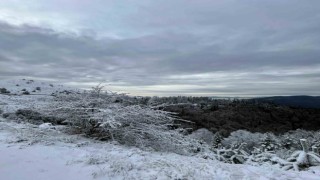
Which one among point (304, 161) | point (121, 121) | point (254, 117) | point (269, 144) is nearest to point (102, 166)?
point (121, 121)

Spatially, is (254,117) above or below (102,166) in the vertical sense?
below

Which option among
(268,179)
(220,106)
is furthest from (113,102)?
(220,106)

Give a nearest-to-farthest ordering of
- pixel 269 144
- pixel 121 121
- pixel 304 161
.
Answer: pixel 304 161 → pixel 121 121 → pixel 269 144

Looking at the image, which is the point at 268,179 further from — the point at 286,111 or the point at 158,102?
the point at 286,111

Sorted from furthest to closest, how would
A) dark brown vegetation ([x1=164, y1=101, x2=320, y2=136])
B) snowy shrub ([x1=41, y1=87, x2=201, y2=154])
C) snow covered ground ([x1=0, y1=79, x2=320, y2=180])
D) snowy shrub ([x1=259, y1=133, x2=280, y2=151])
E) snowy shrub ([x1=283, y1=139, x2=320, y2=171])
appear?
dark brown vegetation ([x1=164, y1=101, x2=320, y2=136])
snowy shrub ([x1=259, y1=133, x2=280, y2=151])
snowy shrub ([x1=41, y1=87, x2=201, y2=154])
snowy shrub ([x1=283, y1=139, x2=320, y2=171])
snow covered ground ([x1=0, y1=79, x2=320, y2=180])

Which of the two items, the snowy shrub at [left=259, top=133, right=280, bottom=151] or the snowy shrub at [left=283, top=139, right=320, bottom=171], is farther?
the snowy shrub at [left=259, top=133, right=280, bottom=151]

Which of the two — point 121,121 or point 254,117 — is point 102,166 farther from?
point 254,117

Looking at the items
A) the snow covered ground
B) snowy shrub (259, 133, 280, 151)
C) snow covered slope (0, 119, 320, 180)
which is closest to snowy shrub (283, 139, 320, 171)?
the snow covered ground

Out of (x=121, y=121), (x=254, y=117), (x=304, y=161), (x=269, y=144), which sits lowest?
(x=254, y=117)

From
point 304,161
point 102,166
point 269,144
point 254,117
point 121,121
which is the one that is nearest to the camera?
point 102,166

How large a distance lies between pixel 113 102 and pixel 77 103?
39.4 inches

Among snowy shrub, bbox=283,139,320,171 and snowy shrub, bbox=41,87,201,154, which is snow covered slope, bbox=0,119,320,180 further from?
snowy shrub, bbox=41,87,201,154

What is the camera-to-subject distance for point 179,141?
33.0ft

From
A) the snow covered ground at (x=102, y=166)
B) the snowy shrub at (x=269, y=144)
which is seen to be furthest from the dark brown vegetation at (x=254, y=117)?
the snow covered ground at (x=102, y=166)
